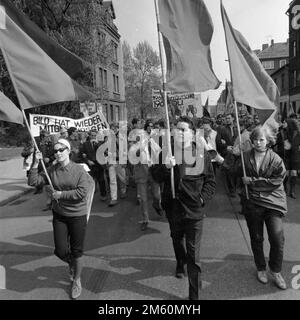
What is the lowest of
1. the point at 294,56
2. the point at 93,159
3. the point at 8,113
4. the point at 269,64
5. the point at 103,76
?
the point at 93,159

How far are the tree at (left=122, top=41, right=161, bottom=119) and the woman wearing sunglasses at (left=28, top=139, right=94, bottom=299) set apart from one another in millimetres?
51152

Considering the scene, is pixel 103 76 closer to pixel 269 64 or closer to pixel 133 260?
pixel 133 260

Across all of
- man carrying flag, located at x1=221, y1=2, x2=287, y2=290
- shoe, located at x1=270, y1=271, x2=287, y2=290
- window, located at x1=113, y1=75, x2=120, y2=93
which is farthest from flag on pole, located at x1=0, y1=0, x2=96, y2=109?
window, located at x1=113, y1=75, x2=120, y2=93

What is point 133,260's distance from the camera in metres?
5.09

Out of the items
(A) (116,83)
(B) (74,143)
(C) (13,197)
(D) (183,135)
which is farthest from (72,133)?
(A) (116,83)

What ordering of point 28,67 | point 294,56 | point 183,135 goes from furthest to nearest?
point 294,56 → point 28,67 → point 183,135

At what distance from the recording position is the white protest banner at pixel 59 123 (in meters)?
8.40

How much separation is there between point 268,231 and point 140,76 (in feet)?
182

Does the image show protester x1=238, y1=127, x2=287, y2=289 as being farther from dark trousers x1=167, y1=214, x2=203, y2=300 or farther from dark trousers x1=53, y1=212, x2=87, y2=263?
dark trousers x1=53, y1=212, x2=87, y2=263

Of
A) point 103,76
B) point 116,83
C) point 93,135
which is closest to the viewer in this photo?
point 93,135

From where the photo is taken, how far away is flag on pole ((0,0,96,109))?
15.2 ft

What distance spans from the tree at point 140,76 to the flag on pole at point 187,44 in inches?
1973

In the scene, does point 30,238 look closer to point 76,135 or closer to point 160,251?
point 160,251

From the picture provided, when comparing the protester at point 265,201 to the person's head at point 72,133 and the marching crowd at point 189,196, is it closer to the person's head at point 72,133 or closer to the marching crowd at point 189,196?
the marching crowd at point 189,196
